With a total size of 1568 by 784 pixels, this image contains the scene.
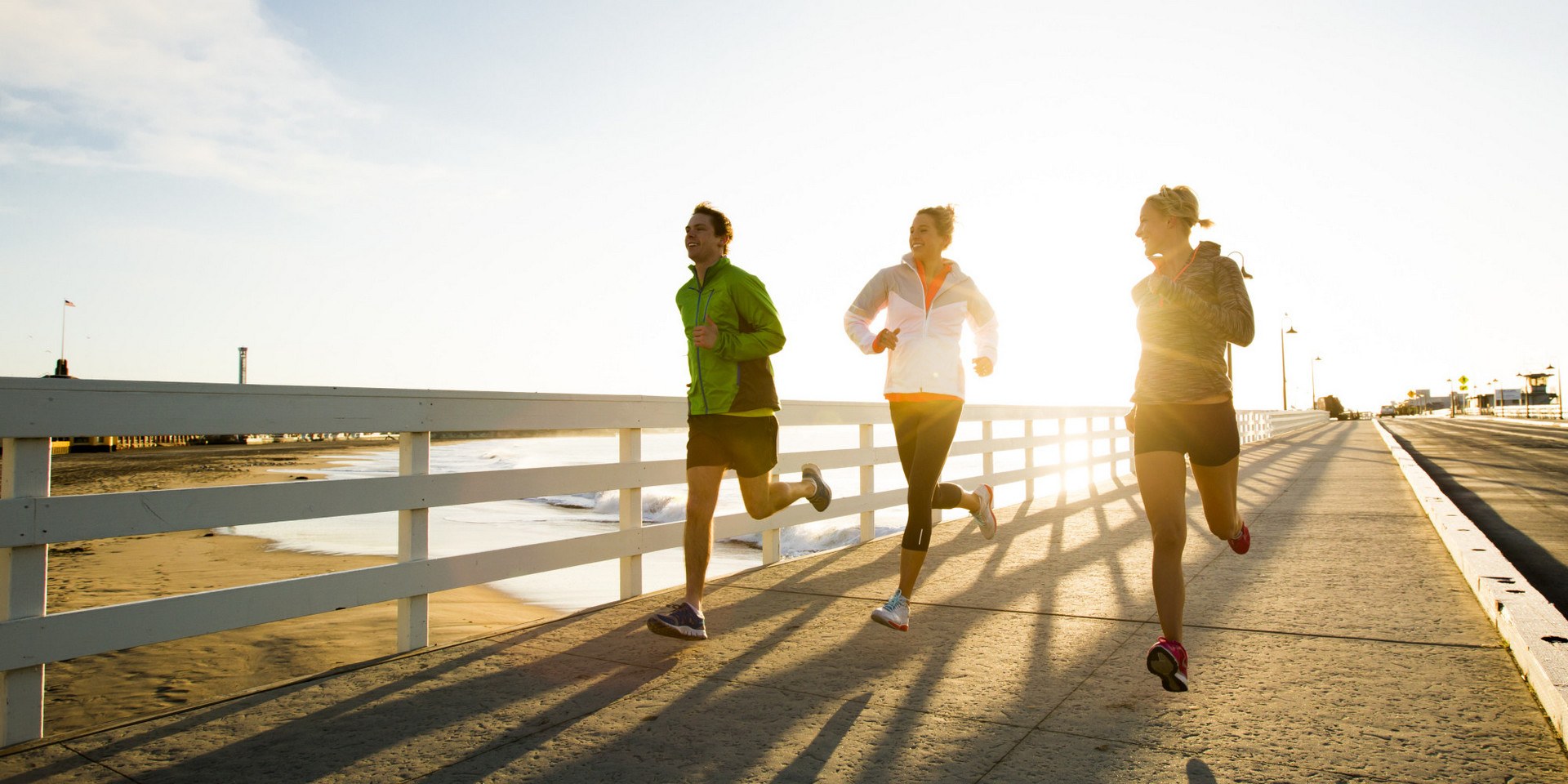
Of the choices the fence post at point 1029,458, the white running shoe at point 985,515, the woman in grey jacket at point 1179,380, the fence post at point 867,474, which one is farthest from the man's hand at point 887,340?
the fence post at point 1029,458

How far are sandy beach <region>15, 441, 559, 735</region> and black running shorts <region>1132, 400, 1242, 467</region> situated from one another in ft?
10.9

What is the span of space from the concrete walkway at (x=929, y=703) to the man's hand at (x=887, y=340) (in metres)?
1.31

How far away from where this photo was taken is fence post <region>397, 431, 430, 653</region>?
4.08 metres

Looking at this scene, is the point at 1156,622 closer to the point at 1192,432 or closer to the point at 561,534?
the point at 1192,432

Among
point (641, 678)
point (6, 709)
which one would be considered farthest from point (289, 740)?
point (641, 678)

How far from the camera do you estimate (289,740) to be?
9.50 feet

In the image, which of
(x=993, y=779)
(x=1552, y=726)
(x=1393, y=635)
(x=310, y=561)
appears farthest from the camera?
(x=310, y=561)

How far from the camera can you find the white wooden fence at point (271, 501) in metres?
2.89

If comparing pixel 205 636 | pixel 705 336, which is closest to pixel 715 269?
pixel 705 336

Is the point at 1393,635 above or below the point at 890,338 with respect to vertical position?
below

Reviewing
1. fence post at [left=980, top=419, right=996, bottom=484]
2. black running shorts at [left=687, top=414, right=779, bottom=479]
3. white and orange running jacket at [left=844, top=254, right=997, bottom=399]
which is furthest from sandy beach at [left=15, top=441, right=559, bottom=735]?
fence post at [left=980, top=419, right=996, bottom=484]

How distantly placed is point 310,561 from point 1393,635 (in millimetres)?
11130

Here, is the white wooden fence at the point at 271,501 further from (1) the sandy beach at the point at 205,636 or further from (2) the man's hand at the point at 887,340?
(2) the man's hand at the point at 887,340

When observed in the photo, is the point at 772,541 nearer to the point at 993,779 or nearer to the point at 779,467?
the point at 779,467
